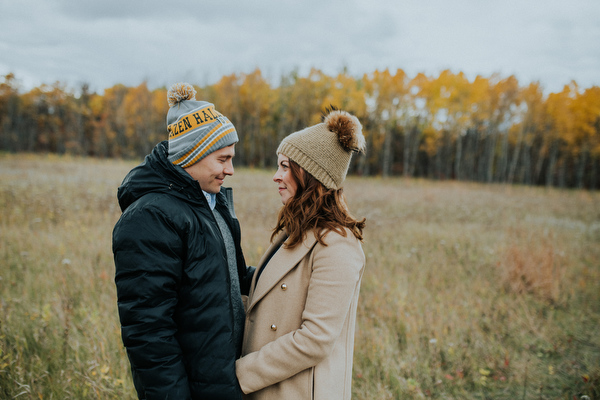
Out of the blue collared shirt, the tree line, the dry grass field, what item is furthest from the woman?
the tree line

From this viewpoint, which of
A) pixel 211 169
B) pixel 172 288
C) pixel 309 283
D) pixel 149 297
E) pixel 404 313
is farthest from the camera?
pixel 404 313

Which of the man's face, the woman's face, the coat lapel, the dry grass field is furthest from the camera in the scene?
the dry grass field

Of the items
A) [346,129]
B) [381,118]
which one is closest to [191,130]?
[346,129]

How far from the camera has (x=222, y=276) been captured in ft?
4.96

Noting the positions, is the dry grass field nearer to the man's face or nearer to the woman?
the woman

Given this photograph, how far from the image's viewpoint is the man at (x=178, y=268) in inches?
51.9

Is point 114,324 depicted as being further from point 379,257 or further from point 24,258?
point 379,257

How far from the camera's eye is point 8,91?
142ft

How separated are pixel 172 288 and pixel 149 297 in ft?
0.40

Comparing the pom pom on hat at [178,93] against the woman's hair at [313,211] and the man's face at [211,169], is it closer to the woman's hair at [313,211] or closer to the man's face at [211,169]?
the man's face at [211,169]

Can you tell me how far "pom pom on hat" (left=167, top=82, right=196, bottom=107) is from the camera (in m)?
1.68

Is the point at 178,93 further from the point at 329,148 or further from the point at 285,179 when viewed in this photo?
the point at 329,148

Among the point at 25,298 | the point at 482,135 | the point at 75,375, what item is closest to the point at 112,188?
the point at 25,298

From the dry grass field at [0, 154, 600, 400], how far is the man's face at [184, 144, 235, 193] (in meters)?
1.95
